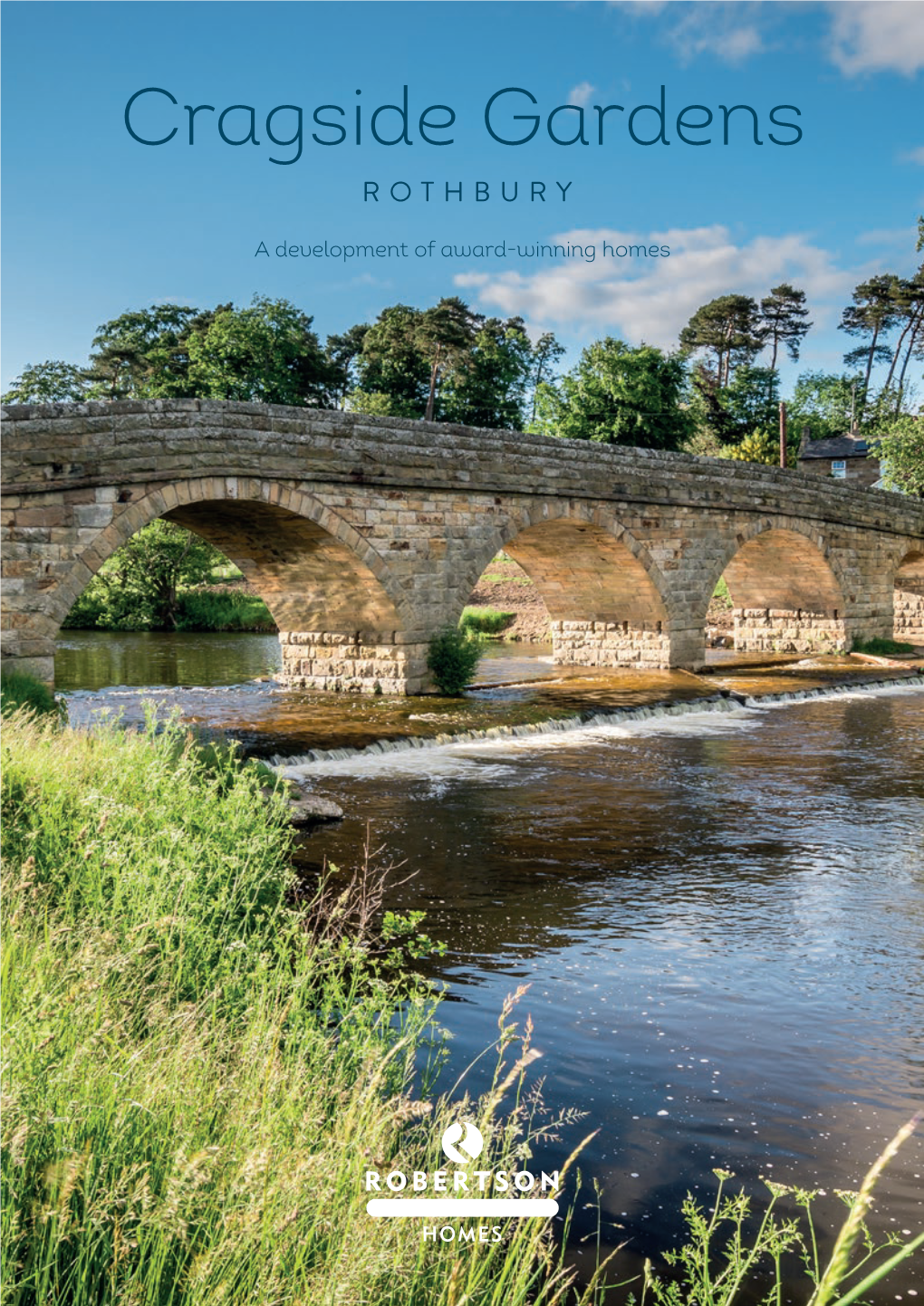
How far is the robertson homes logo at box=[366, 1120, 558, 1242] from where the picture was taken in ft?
6.66

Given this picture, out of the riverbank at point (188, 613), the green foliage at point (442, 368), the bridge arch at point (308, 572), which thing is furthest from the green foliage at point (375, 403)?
the bridge arch at point (308, 572)

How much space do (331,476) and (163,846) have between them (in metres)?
10.4

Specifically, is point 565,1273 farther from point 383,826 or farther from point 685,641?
point 685,641

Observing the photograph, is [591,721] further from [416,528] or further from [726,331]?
[726,331]

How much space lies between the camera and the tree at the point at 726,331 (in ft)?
201

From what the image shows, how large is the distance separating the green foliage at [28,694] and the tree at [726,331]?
179 feet

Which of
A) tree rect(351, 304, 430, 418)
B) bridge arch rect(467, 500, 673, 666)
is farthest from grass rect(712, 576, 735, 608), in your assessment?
tree rect(351, 304, 430, 418)

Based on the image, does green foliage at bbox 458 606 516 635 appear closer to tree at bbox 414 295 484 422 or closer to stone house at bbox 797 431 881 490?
tree at bbox 414 295 484 422

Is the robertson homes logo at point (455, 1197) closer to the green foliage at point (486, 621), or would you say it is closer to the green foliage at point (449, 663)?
the green foliage at point (449, 663)

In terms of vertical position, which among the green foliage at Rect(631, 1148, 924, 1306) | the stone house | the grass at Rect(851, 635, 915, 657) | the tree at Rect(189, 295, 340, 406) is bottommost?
the green foliage at Rect(631, 1148, 924, 1306)

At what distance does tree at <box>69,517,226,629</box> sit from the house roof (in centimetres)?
2990

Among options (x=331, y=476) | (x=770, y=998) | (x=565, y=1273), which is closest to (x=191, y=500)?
(x=331, y=476)

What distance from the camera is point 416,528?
53.6ft

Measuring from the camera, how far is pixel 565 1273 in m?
3.42
